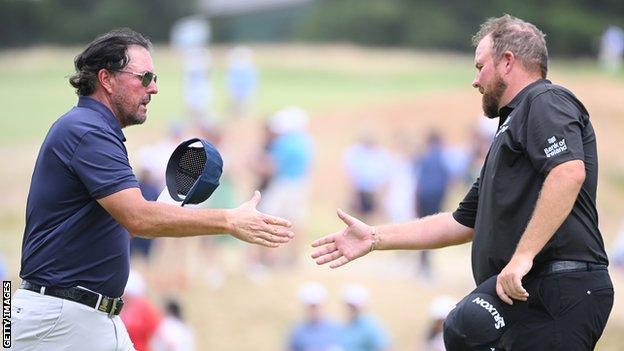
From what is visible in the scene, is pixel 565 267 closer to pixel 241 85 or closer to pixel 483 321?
pixel 483 321

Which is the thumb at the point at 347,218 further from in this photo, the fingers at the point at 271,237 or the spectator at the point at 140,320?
the spectator at the point at 140,320

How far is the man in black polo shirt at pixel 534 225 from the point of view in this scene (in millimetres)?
4484

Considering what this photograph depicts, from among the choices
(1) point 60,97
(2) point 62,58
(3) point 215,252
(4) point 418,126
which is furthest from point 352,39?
(3) point 215,252

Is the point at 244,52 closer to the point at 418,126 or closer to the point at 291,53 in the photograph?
the point at 291,53

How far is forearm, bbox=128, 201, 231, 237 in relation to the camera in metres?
4.69

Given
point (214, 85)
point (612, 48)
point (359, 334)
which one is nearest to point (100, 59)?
point (359, 334)

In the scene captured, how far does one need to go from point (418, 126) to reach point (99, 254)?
2316cm

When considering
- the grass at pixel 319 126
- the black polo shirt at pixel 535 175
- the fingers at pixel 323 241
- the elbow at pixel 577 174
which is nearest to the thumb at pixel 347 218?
the fingers at pixel 323 241

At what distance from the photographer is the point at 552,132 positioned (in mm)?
4523

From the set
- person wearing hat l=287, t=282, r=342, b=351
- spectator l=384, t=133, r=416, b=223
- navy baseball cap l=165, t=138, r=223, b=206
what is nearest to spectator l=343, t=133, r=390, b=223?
spectator l=384, t=133, r=416, b=223

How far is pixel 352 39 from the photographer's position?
127 feet

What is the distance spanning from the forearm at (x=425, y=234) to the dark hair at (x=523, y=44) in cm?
96

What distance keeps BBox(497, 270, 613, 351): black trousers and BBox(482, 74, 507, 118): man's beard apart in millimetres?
865

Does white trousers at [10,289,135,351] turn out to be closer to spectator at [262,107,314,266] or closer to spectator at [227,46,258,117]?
spectator at [262,107,314,266]
